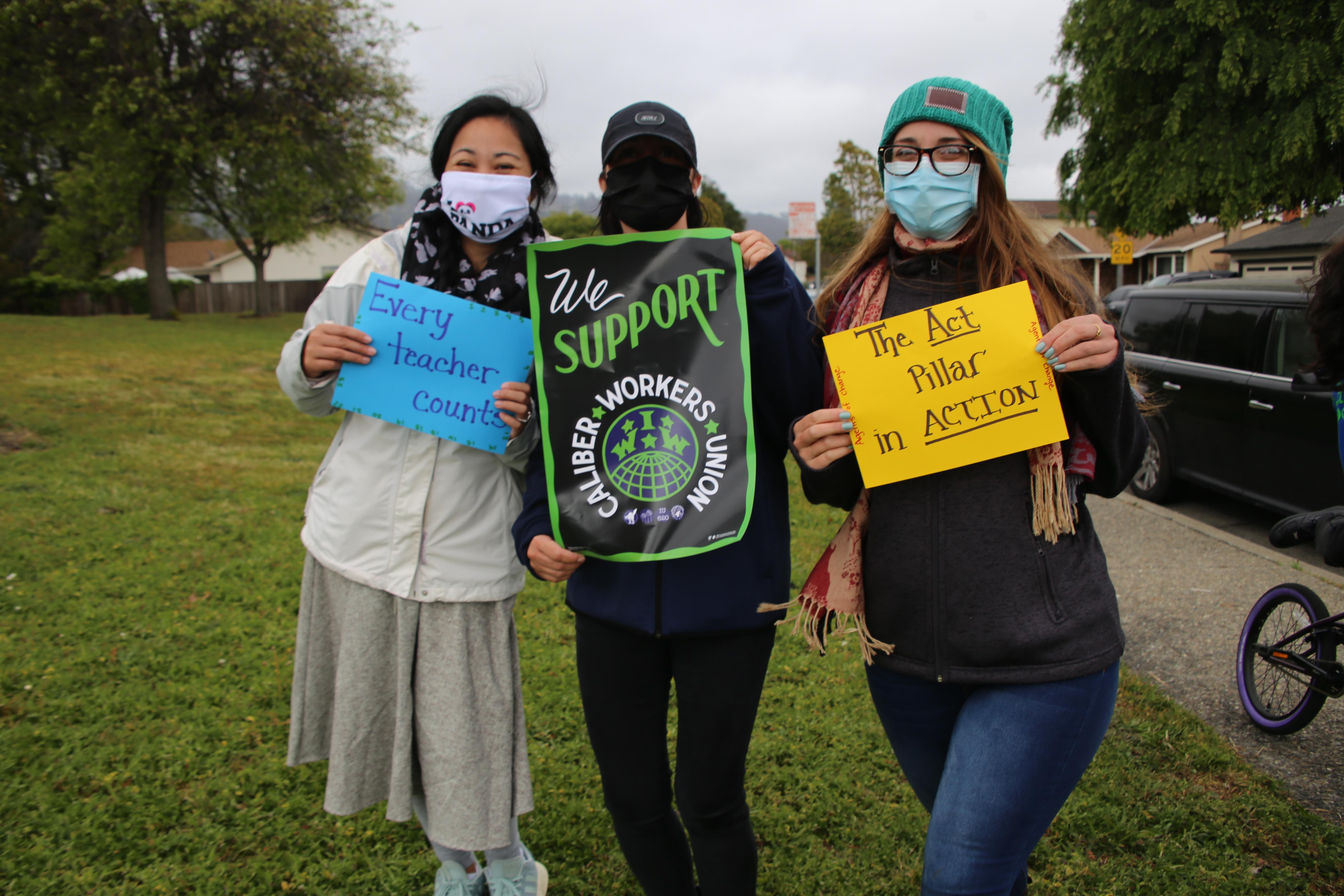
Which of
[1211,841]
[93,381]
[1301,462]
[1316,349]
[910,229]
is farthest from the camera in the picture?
[93,381]

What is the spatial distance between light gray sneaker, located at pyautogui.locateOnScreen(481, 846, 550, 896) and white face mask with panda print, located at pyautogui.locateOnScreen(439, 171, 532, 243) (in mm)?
1752

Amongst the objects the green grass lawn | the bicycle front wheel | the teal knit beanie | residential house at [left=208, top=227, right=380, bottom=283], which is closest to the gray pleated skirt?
the green grass lawn

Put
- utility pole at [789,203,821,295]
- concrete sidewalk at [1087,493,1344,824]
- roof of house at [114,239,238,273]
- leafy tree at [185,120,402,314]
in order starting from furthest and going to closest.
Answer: roof of house at [114,239,238,273]
leafy tree at [185,120,402,314]
utility pole at [789,203,821,295]
concrete sidewalk at [1087,493,1344,824]

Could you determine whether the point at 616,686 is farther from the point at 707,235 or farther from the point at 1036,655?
the point at 707,235

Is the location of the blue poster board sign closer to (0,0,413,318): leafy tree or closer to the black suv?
the black suv

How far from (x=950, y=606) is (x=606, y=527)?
75 centimetres

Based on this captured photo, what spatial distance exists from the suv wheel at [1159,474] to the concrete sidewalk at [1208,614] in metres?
0.20

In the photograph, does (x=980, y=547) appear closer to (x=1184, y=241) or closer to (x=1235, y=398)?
(x=1235, y=398)

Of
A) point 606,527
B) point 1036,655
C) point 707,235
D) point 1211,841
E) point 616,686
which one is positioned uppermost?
point 707,235

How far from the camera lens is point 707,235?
1.88 metres

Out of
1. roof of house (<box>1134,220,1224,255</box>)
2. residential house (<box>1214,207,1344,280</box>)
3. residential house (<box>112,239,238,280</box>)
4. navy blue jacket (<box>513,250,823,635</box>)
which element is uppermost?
residential house (<box>112,239,238,280</box>)

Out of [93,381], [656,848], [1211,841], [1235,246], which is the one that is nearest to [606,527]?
[656,848]

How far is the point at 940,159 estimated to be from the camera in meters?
1.78

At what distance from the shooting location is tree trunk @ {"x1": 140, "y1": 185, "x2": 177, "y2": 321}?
83.8ft
